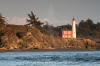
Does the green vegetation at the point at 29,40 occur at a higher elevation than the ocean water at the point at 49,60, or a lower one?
higher

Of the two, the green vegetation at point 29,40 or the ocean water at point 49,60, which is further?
the green vegetation at point 29,40

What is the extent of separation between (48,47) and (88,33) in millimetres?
79584

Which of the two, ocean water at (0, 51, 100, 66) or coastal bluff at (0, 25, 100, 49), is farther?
coastal bluff at (0, 25, 100, 49)

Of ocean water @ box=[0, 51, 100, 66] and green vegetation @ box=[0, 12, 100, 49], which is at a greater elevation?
green vegetation @ box=[0, 12, 100, 49]

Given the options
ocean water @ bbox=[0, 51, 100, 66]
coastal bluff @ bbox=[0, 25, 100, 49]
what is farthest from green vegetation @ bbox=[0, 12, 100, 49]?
ocean water @ bbox=[0, 51, 100, 66]

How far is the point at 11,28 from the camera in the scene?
343 feet

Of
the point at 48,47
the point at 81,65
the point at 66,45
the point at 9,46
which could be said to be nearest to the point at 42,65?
the point at 81,65

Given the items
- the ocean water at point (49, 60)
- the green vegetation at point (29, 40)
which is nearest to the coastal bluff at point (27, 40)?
the green vegetation at point (29, 40)

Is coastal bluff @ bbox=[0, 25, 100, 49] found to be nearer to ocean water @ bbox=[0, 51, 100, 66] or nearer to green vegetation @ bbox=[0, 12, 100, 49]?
green vegetation @ bbox=[0, 12, 100, 49]

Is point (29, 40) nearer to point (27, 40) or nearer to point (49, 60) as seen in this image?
point (27, 40)

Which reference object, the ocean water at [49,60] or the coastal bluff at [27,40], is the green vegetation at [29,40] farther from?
the ocean water at [49,60]

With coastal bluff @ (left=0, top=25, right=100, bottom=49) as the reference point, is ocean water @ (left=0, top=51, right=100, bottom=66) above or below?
below

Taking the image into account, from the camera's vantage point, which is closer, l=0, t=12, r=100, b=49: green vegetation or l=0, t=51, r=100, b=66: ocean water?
l=0, t=51, r=100, b=66: ocean water

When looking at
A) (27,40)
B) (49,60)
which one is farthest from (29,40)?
(49,60)
